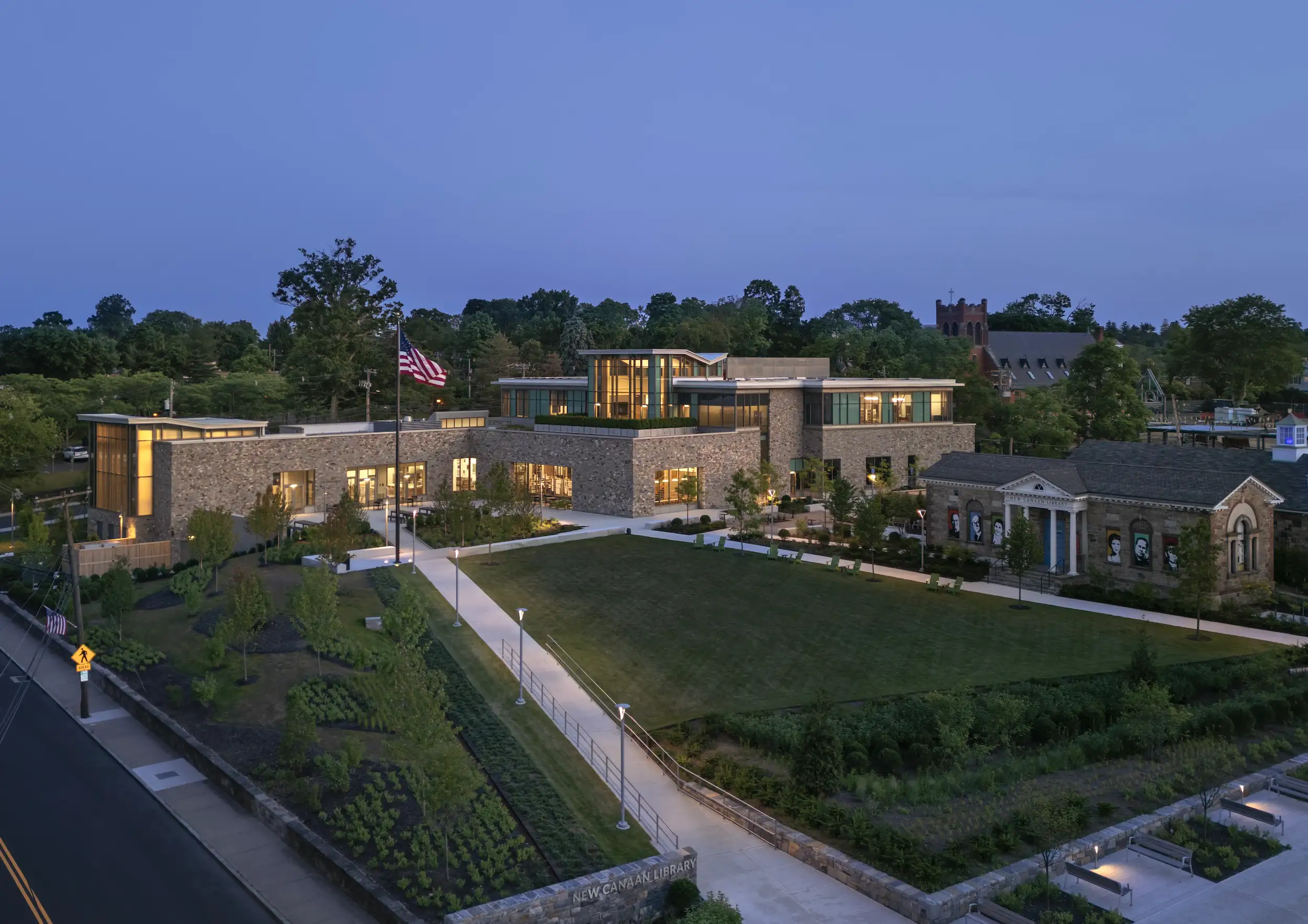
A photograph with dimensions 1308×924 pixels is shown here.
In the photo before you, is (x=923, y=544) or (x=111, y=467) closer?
(x=923, y=544)

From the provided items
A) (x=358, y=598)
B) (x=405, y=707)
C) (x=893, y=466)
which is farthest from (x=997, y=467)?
(x=405, y=707)

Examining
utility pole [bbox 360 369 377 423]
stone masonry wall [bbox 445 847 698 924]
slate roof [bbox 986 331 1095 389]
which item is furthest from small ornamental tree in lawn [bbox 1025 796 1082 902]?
slate roof [bbox 986 331 1095 389]

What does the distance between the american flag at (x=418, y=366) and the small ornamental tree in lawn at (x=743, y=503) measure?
53.6 ft

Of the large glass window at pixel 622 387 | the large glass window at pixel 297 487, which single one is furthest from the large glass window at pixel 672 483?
the large glass window at pixel 297 487

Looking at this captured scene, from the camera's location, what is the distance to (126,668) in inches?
1293

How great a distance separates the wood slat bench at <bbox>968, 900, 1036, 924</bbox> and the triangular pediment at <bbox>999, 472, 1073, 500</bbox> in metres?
28.4

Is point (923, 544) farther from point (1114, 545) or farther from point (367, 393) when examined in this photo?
point (367, 393)

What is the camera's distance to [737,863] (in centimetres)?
1939

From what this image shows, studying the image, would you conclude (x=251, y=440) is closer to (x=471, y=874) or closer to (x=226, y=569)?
(x=226, y=569)

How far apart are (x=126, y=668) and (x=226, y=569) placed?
44.5ft

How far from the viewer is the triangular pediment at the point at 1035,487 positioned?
43125mm

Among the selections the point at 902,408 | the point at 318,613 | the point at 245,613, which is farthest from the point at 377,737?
the point at 902,408

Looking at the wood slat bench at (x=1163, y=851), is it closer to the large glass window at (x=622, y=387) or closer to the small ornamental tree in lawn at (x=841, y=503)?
the small ornamental tree in lawn at (x=841, y=503)

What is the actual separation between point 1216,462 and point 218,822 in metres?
43.7
